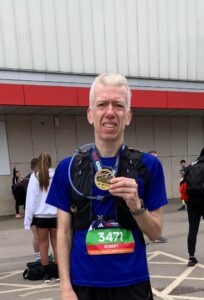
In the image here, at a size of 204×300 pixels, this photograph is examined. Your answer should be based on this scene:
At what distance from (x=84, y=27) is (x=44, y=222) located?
389 inches

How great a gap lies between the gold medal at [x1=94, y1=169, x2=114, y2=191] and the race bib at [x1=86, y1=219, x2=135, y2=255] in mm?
219

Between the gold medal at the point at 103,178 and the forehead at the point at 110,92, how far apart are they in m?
0.37

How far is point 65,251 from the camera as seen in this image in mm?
1989

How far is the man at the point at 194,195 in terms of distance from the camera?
5789mm

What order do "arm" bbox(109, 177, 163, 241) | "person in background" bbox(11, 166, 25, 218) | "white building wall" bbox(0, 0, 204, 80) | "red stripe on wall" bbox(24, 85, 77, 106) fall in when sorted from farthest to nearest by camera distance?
"white building wall" bbox(0, 0, 204, 80) → "person in background" bbox(11, 166, 25, 218) → "red stripe on wall" bbox(24, 85, 77, 106) → "arm" bbox(109, 177, 163, 241)

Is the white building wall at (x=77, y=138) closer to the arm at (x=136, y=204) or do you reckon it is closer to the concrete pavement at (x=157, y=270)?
the concrete pavement at (x=157, y=270)

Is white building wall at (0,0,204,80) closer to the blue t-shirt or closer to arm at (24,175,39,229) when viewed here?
arm at (24,175,39,229)

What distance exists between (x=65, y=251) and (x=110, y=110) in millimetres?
762

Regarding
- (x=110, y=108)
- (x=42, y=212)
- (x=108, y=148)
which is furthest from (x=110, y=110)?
(x=42, y=212)

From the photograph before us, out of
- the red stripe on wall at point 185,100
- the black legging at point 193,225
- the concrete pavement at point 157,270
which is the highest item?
the red stripe on wall at point 185,100

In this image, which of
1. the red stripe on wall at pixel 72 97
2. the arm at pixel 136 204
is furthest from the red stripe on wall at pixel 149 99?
the arm at pixel 136 204

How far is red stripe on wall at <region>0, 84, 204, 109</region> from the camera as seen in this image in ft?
37.5

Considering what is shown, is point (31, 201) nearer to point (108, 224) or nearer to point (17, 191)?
point (108, 224)

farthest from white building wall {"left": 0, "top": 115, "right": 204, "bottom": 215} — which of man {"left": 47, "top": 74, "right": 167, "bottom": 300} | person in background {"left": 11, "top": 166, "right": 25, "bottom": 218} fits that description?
man {"left": 47, "top": 74, "right": 167, "bottom": 300}
